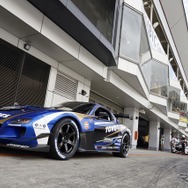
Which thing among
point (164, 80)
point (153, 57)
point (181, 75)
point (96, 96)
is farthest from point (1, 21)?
point (181, 75)

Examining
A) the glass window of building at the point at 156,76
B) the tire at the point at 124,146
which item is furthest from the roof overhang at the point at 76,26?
the glass window of building at the point at 156,76

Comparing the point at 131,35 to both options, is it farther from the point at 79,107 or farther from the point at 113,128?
the point at 79,107

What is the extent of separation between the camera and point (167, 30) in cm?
2169

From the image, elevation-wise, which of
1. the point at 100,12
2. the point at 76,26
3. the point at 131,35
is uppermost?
the point at 131,35

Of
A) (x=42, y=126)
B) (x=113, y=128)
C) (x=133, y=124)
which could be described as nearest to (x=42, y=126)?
(x=42, y=126)

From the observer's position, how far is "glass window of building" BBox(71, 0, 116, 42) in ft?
25.9

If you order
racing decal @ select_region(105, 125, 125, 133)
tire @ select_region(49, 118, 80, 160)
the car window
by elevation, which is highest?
the car window

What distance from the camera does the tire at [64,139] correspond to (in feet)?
12.9

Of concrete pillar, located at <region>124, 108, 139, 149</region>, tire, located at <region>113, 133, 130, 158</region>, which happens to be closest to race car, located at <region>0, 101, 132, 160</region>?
tire, located at <region>113, 133, 130, 158</region>

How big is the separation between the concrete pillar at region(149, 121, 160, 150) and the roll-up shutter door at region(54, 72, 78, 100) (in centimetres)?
1529

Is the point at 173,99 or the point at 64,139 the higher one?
the point at 173,99

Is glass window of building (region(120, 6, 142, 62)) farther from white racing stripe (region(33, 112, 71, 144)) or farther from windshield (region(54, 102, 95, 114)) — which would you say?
white racing stripe (region(33, 112, 71, 144))

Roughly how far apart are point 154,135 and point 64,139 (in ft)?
68.3

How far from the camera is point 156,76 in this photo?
16.2 m
